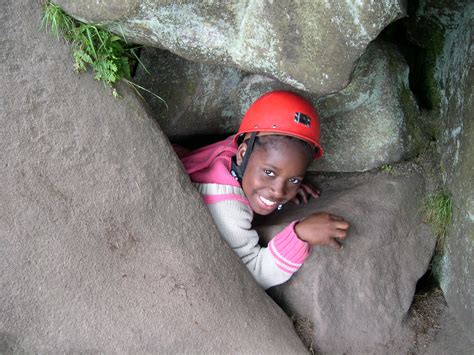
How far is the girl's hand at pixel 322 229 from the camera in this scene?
2.62m

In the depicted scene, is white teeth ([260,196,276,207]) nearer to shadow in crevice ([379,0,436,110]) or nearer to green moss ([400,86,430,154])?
green moss ([400,86,430,154])

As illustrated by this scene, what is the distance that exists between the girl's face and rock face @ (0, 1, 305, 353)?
0.38 m

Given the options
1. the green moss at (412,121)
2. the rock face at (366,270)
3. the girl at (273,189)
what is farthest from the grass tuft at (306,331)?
the green moss at (412,121)

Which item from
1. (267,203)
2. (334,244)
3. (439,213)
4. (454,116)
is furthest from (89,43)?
(439,213)

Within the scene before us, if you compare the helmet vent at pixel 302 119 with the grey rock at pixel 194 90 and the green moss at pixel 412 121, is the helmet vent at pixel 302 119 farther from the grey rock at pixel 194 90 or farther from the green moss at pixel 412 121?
the green moss at pixel 412 121

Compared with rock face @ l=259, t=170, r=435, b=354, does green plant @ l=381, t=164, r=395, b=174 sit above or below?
above

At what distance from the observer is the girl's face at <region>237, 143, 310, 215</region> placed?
2611 mm

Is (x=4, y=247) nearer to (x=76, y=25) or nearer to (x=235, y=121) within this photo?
(x=76, y=25)

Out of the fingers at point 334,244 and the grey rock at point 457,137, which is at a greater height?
the grey rock at point 457,137

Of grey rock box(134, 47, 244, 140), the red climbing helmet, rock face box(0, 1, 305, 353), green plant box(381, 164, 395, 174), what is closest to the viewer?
Answer: rock face box(0, 1, 305, 353)

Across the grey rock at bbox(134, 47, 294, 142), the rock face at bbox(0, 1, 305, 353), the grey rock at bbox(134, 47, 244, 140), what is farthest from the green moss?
the rock face at bbox(0, 1, 305, 353)

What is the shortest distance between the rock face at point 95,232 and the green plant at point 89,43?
37mm

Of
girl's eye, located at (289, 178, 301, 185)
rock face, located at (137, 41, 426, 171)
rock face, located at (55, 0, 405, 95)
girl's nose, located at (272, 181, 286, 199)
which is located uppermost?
rock face, located at (55, 0, 405, 95)

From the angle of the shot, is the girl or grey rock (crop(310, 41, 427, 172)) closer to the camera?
the girl
